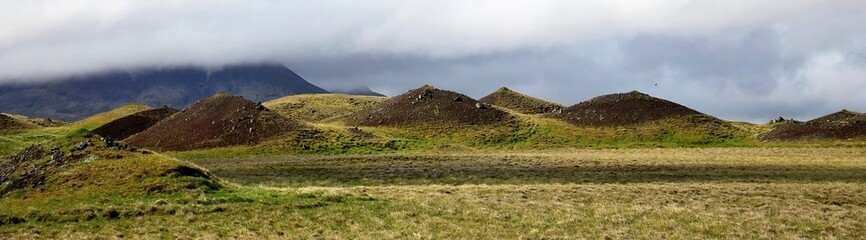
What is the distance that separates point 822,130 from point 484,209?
83.5 meters

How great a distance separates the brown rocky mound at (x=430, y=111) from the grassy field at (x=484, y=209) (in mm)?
62521

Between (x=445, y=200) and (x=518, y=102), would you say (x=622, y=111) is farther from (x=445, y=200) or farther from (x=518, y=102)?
(x=445, y=200)

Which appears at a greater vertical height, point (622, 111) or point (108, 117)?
point (622, 111)

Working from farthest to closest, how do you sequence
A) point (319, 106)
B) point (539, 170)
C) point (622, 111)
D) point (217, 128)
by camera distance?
point (319, 106) → point (622, 111) → point (217, 128) → point (539, 170)

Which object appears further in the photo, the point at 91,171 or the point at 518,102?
the point at 518,102

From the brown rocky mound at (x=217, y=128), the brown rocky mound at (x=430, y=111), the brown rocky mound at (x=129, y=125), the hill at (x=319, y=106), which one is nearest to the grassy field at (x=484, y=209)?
the brown rocky mound at (x=217, y=128)

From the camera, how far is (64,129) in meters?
106

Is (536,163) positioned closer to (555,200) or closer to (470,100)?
(555,200)

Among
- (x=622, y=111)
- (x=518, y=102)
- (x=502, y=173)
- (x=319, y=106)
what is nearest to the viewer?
(x=502, y=173)

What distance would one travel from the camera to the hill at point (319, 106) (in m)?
141

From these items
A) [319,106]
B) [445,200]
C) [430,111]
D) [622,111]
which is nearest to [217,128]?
[430,111]

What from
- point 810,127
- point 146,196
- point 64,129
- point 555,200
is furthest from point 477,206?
point 64,129

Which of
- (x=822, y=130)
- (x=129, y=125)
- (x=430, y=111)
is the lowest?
(x=129, y=125)

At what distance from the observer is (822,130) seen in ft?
298
